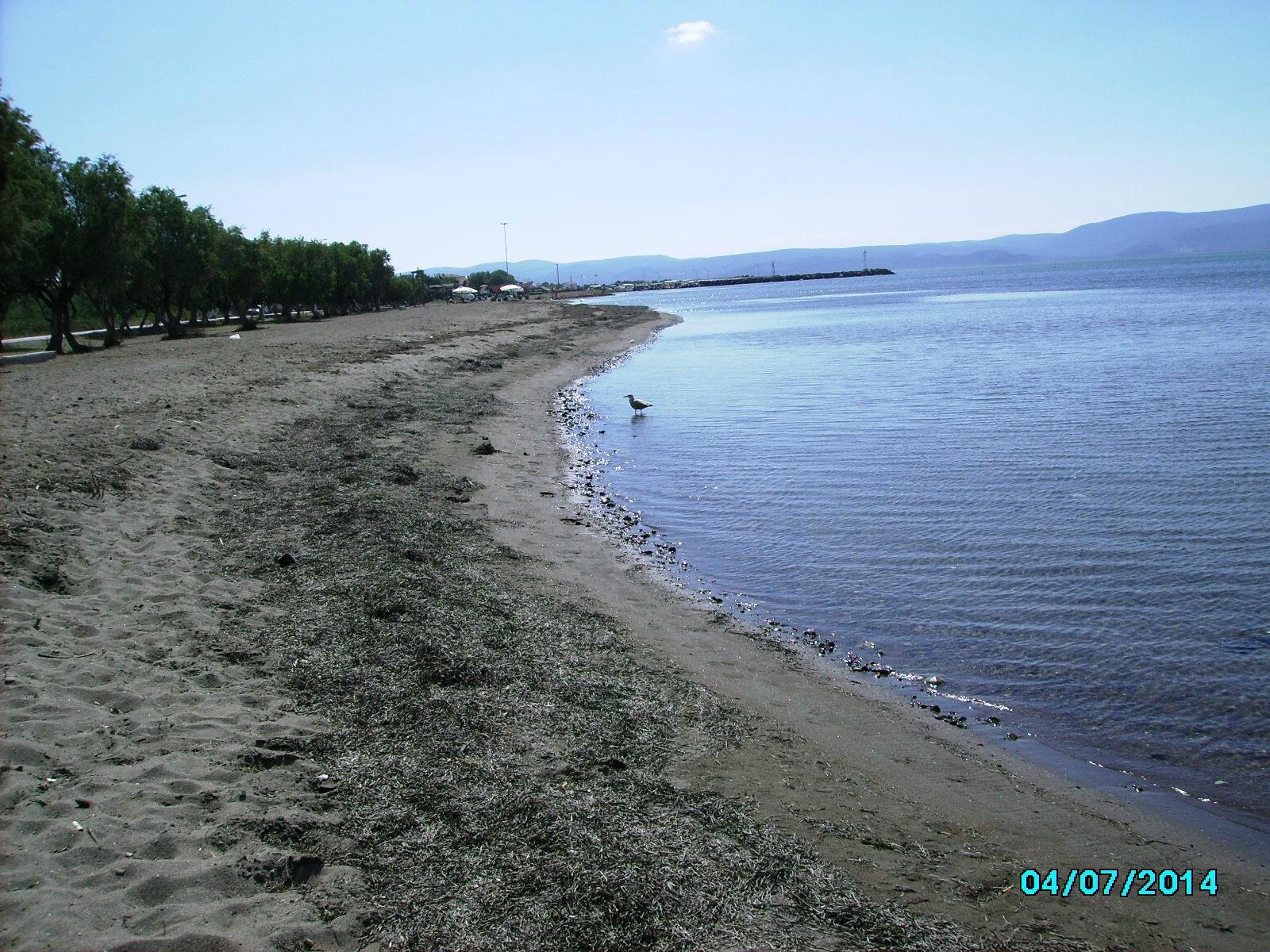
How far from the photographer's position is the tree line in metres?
26.8

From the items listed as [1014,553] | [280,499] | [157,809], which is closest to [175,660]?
[157,809]

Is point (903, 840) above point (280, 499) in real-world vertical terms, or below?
below

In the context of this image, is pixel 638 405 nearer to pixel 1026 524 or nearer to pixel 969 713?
pixel 1026 524

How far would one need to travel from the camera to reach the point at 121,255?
40969 millimetres

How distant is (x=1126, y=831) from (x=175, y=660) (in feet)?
27.5

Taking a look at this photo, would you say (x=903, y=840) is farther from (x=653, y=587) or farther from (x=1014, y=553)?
(x=1014, y=553)

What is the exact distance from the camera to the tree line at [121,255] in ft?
88.0

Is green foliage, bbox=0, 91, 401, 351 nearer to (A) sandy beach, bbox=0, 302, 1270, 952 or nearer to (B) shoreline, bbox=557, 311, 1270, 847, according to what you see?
(A) sandy beach, bbox=0, 302, 1270, 952

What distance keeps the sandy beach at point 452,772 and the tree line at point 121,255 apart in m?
16.3

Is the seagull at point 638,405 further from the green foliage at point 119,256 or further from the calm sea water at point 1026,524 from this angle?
the green foliage at point 119,256

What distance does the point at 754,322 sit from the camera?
8762cm

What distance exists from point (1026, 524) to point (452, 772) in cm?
1217

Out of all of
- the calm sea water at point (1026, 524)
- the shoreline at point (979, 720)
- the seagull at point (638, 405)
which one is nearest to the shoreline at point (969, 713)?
the shoreline at point (979, 720)

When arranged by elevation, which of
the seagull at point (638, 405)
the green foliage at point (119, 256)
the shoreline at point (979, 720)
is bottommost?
the shoreline at point (979, 720)
